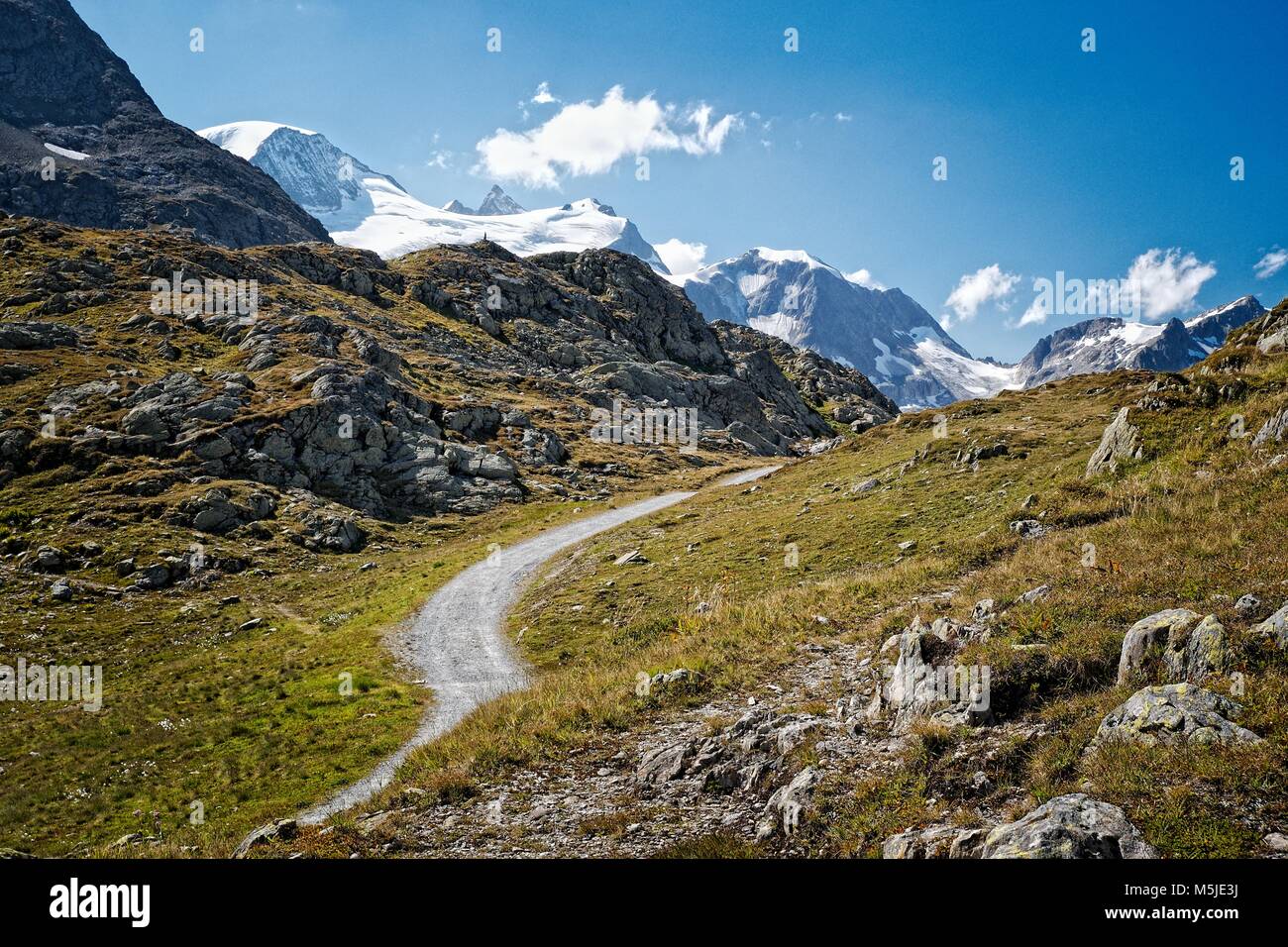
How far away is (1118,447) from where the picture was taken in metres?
23.4

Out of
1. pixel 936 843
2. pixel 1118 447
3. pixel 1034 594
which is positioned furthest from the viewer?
pixel 1118 447

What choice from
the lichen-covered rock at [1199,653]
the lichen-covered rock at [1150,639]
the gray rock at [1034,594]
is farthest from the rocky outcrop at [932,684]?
the lichen-covered rock at [1199,653]

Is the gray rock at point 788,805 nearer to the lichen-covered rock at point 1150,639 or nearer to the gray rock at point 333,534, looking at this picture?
the lichen-covered rock at point 1150,639

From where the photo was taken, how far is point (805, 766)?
10.7 meters

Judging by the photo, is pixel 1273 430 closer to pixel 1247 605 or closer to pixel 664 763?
pixel 1247 605

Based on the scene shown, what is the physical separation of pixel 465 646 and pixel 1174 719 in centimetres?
2646

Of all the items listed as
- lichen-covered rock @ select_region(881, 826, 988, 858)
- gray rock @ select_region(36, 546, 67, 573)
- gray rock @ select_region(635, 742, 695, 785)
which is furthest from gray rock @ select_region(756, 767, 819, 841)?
gray rock @ select_region(36, 546, 67, 573)

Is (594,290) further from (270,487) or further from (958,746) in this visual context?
(958,746)

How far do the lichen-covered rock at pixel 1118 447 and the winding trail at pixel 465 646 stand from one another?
23.2m

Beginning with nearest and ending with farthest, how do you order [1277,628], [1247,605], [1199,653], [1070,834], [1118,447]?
1. [1070,834]
2. [1277,628]
3. [1199,653]
4. [1247,605]
5. [1118,447]

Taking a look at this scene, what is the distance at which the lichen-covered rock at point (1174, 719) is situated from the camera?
7785mm

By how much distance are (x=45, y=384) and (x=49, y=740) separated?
5088cm

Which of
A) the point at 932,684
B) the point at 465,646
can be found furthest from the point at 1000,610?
the point at 465,646
